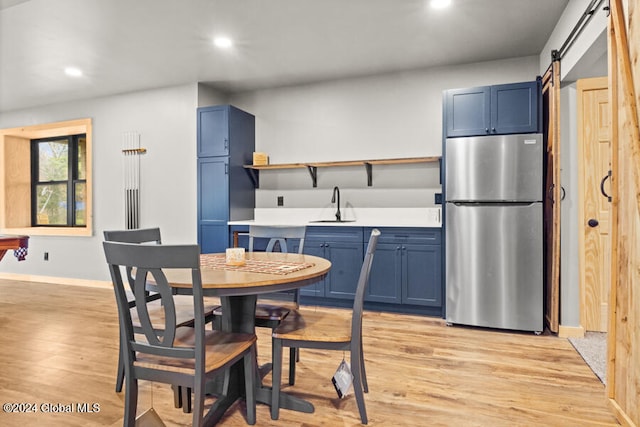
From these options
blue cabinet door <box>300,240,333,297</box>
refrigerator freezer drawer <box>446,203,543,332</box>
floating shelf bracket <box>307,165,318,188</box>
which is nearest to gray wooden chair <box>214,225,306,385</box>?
blue cabinet door <box>300,240,333,297</box>

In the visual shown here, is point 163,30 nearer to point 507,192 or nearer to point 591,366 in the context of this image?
point 507,192

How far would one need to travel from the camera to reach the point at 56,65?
4125mm

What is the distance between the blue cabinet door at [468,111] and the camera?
134 inches

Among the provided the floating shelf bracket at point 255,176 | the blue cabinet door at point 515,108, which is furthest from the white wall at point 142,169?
the blue cabinet door at point 515,108

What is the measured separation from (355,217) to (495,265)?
1643 millimetres

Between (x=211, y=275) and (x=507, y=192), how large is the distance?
257cm

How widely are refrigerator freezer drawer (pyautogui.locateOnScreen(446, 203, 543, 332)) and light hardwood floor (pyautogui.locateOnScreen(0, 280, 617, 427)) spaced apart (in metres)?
0.16

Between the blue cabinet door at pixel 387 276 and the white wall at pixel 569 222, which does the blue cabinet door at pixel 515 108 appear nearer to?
the white wall at pixel 569 222

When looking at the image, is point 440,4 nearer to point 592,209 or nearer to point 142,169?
point 592,209

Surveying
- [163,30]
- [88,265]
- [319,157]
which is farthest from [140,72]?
[88,265]

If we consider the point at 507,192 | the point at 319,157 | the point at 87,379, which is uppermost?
the point at 319,157

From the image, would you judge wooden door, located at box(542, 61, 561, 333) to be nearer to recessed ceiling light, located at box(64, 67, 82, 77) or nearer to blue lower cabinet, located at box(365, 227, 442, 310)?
blue lower cabinet, located at box(365, 227, 442, 310)

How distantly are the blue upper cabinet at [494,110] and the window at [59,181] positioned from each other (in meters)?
5.24

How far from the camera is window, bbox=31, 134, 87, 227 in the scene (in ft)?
19.2
